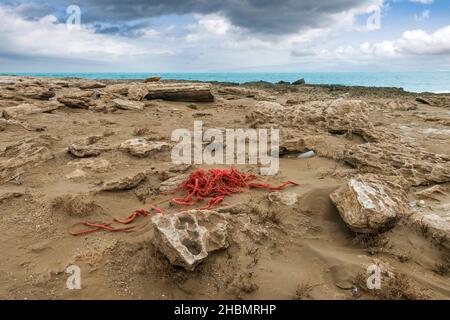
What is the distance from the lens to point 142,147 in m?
6.75

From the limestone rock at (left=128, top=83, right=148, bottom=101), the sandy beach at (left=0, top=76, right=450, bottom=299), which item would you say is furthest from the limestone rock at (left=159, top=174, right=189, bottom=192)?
the limestone rock at (left=128, top=83, right=148, bottom=101)

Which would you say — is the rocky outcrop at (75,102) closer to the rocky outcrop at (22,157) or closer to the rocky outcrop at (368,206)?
the rocky outcrop at (22,157)

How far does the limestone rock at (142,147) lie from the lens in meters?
6.62

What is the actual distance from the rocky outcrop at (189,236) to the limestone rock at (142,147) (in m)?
3.07

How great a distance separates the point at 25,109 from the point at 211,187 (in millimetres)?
7266

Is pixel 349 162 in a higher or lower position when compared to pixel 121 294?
higher

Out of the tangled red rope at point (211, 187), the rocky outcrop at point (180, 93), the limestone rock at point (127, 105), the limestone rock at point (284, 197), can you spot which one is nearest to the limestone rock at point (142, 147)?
the tangled red rope at point (211, 187)

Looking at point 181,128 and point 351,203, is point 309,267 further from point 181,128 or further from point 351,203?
point 181,128

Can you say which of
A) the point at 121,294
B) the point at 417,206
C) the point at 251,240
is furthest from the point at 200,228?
the point at 417,206

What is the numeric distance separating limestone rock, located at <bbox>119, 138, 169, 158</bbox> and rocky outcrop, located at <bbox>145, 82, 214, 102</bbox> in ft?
20.4

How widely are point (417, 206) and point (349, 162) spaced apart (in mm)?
1584

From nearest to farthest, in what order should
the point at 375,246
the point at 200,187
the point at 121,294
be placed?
1. the point at 121,294
2. the point at 375,246
3. the point at 200,187

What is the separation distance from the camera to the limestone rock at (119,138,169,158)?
261 inches

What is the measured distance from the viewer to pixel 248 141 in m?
7.91
